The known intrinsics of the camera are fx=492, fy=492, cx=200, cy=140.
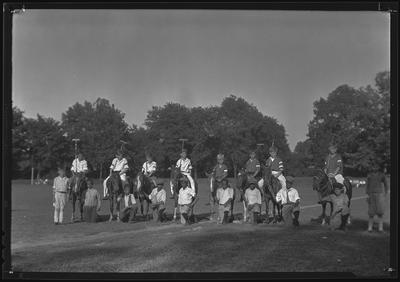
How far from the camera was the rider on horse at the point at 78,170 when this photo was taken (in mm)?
5383

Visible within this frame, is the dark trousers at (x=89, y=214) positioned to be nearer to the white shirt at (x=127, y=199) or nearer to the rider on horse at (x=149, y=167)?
the white shirt at (x=127, y=199)

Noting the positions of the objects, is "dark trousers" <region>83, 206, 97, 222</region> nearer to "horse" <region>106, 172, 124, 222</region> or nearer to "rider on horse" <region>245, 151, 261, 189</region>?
"horse" <region>106, 172, 124, 222</region>

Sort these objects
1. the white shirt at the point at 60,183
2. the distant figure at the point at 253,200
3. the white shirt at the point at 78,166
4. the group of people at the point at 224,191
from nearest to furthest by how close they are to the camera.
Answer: the white shirt at the point at 78,166 < the group of people at the point at 224,191 < the white shirt at the point at 60,183 < the distant figure at the point at 253,200

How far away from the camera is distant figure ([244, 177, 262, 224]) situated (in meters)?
7.50

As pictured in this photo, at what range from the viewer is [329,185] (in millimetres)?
6328

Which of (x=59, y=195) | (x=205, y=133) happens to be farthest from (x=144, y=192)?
(x=205, y=133)

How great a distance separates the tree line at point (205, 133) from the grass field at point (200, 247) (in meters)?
0.44

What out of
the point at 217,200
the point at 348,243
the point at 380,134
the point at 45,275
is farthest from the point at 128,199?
the point at 380,134

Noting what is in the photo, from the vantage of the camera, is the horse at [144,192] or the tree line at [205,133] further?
the horse at [144,192]

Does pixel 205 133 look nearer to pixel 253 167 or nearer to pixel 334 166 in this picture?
pixel 253 167

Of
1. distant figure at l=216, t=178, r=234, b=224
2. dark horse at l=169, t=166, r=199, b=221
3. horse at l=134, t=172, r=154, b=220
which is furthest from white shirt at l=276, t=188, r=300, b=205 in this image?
horse at l=134, t=172, r=154, b=220

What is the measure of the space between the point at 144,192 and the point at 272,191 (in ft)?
6.75

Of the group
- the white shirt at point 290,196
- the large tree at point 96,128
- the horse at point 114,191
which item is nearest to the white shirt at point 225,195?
the white shirt at point 290,196

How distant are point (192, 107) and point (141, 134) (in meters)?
0.73
